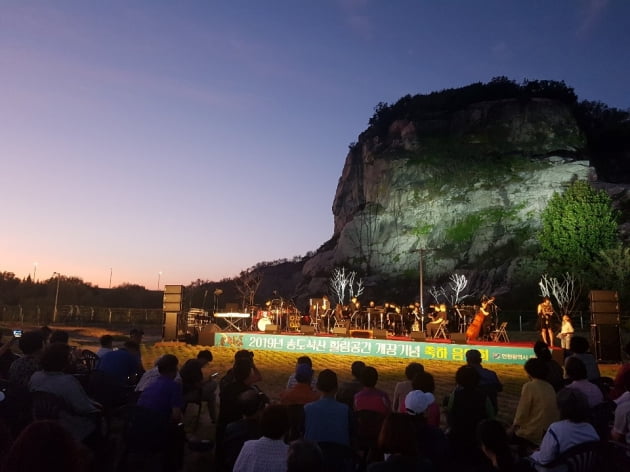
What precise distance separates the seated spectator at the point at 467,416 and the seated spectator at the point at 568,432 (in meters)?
0.72

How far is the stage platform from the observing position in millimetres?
16500

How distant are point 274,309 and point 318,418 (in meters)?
22.1

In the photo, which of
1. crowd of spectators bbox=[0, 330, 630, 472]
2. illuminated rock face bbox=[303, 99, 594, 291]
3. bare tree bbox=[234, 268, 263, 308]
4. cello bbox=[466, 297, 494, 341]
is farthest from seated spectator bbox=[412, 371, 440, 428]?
illuminated rock face bbox=[303, 99, 594, 291]

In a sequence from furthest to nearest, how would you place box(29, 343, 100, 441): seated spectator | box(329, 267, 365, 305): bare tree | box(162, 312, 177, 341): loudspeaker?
box(329, 267, 365, 305): bare tree, box(162, 312, 177, 341): loudspeaker, box(29, 343, 100, 441): seated spectator

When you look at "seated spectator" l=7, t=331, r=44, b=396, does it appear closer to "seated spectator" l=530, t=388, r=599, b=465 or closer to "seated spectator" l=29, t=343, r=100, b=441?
"seated spectator" l=29, t=343, r=100, b=441

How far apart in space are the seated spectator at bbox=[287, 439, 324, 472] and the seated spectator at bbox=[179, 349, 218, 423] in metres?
3.90

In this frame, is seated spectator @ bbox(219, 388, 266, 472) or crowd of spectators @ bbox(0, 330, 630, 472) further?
seated spectator @ bbox(219, 388, 266, 472)

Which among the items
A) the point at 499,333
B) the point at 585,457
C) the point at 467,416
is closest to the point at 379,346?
the point at 499,333

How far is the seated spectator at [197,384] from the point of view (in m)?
6.18

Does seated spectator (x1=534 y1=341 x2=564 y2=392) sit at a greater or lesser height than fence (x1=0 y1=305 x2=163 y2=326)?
greater

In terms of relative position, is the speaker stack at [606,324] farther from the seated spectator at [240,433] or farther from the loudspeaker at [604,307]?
the seated spectator at [240,433]

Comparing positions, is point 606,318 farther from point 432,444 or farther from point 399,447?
point 399,447

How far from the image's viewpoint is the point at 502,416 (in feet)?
27.8

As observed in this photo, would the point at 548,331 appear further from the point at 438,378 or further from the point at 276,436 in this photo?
the point at 276,436
